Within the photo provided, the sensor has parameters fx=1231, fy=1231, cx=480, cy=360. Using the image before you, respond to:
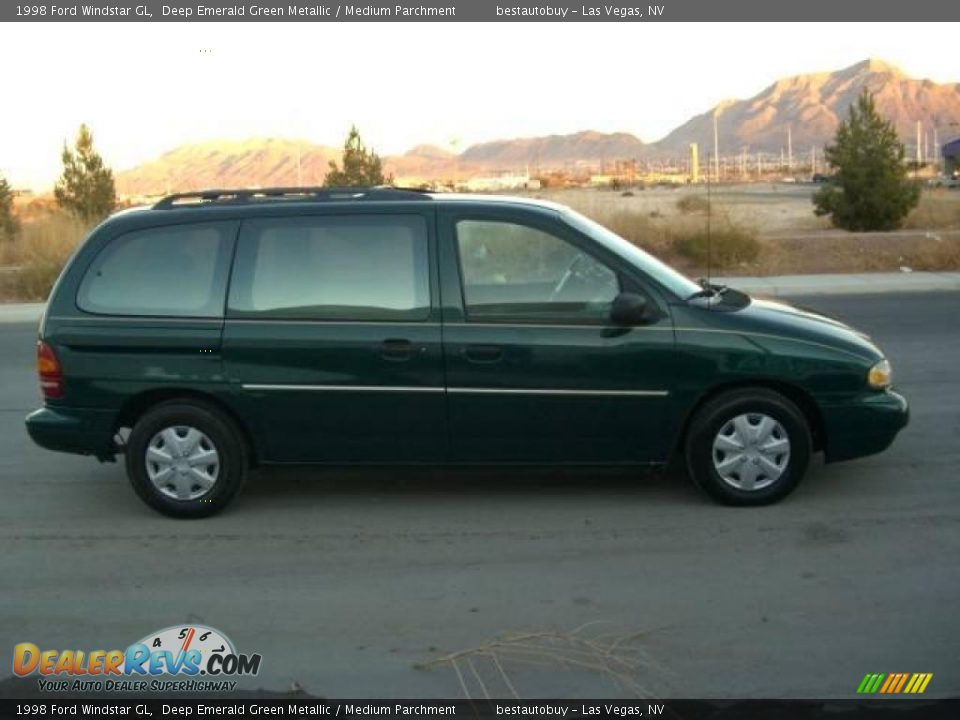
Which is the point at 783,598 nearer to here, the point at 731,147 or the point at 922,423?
the point at 922,423

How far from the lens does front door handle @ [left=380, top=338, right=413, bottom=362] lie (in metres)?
6.46

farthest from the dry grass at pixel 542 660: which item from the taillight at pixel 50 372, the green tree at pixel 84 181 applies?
the green tree at pixel 84 181

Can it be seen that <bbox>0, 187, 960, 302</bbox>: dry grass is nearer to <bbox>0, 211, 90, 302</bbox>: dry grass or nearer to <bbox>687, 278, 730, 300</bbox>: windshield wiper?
<bbox>0, 211, 90, 302</bbox>: dry grass

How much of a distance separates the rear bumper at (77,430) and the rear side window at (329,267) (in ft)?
3.08

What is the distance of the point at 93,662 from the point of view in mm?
4730

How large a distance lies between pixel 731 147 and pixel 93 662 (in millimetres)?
169198

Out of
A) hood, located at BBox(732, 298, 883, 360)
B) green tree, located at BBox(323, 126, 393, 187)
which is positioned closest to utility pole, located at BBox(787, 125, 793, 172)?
green tree, located at BBox(323, 126, 393, 187)

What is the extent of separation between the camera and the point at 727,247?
23.1 meters

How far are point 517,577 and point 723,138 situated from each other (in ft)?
580

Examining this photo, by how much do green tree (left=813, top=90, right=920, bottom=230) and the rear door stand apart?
26.0 metres

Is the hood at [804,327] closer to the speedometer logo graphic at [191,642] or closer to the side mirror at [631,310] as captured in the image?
the side mirror at [631,310]

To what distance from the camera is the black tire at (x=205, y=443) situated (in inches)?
260

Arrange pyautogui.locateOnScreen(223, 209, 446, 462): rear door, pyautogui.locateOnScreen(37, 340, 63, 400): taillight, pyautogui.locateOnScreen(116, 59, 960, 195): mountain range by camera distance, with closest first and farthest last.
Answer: pyautogui.locateOnScreen(223, 209, 446, 462): rear door → pyautogui.locateOnScreen(37, 340, 63, 400): taillight → pyautogui.locateOnScreen(116, 59, 960, 195): mountain range

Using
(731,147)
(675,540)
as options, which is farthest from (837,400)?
(731,147)
